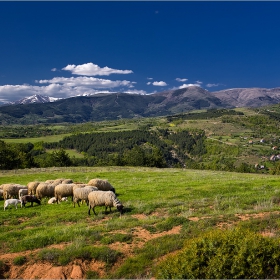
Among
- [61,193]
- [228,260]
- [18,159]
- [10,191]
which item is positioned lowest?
[18,159]

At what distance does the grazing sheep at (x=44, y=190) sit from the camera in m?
28.0

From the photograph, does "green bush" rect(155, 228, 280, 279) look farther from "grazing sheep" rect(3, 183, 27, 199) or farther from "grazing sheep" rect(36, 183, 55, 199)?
"grazing sheep" rect(3, 183, 27, 199)

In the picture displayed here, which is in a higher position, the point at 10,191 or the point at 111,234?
the point at 111,234

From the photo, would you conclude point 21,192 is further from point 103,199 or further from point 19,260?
point 19,260

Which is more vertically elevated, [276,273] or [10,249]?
[276,273]

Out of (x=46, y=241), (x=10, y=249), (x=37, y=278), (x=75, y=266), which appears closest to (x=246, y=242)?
(x=75, y=266)

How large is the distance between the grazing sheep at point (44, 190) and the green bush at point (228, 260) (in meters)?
22.5

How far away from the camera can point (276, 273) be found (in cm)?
803

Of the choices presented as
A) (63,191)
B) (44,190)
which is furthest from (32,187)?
(63,191)

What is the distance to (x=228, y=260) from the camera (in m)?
8.01

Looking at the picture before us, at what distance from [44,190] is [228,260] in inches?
969

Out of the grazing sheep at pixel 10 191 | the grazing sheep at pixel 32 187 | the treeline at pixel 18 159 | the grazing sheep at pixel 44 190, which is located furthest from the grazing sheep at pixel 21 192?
the treeline at pixel 18 159

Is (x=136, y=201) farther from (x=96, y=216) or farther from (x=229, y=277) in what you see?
(x=229, y=277)

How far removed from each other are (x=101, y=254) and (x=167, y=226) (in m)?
4.90
